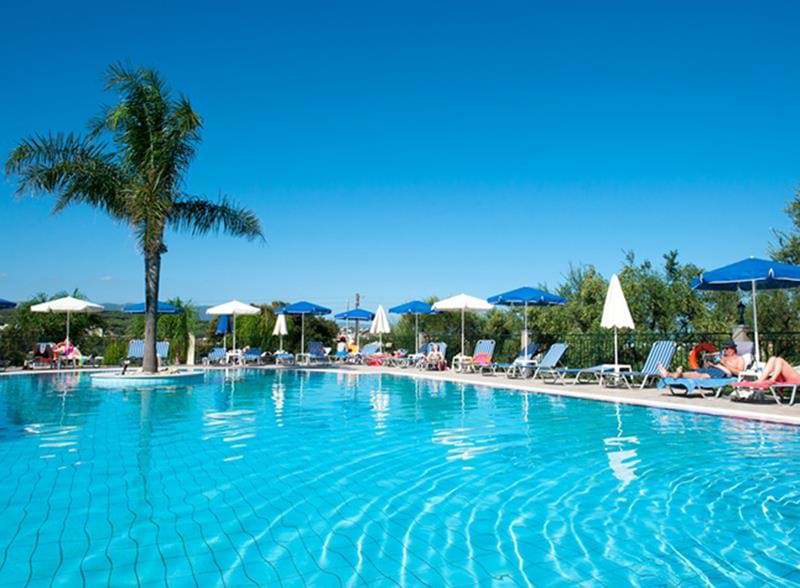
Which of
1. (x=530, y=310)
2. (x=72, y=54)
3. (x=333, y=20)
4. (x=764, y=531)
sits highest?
(x=333, y=20)

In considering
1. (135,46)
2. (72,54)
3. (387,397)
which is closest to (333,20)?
(135,46)

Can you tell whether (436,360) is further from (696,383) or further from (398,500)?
(398,500)

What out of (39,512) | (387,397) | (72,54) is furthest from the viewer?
(72,54)

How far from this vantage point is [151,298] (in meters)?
15.4

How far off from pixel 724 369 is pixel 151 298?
41.4ft

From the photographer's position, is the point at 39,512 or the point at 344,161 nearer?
the point at 39,512

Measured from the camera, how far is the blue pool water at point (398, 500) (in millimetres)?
3406

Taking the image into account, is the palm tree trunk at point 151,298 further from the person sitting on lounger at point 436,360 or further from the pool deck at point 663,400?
the person sitting on lounger at point 436,360

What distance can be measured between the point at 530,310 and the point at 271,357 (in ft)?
33.3

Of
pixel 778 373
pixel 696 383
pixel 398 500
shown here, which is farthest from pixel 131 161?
pixel 778 373

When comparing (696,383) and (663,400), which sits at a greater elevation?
(696,383)

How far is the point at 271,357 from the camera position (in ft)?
81.0

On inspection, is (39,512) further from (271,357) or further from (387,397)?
(271,357)

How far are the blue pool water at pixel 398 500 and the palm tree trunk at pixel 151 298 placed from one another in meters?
6.20
